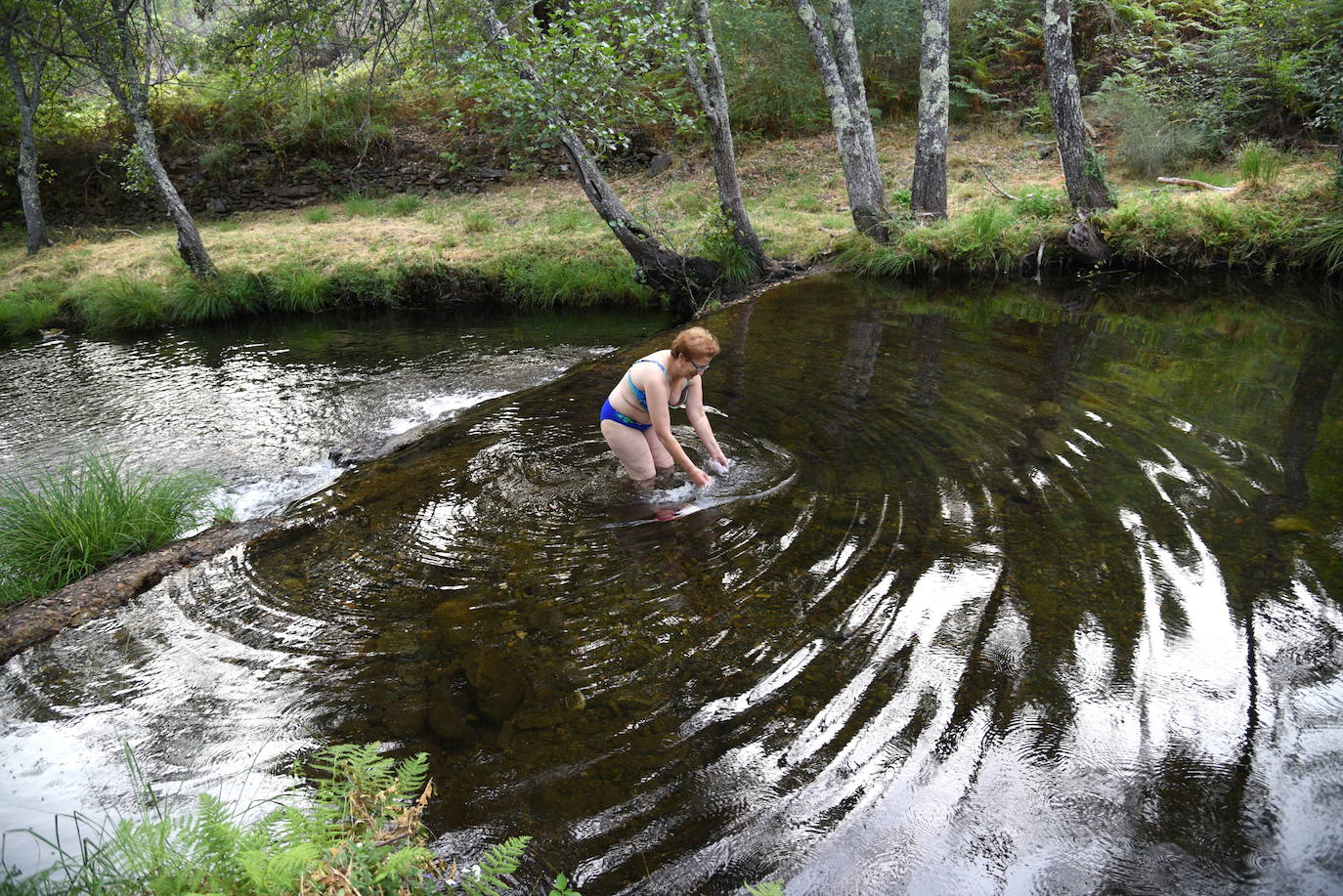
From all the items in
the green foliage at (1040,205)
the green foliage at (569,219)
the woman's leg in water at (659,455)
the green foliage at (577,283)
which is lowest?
the woman's leg in water at (659,455)

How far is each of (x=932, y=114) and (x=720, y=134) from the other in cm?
325

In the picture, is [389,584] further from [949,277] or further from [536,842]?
[949,277]

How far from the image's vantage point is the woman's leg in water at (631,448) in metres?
6.15

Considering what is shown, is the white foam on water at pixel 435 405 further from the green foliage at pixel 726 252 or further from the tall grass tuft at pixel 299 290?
the tall grass tuft at pixel 299 290

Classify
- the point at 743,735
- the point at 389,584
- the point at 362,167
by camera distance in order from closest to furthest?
the point at 743,735, the point at 389,584, the point at 362,167

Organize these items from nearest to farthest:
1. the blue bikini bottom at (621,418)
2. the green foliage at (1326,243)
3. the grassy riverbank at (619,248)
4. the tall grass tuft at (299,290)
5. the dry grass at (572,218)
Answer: the blue bikini bottom at (621,418)
the green foliage at (1326,243)
the grassy riverbank at (619,248)
the tall grass tuft at (299,290)
the dry grass at (572,218)

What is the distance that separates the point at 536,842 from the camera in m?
2.99

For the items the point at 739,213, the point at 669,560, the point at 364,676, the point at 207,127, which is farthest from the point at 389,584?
the point at 207,127

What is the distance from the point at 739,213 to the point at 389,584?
9561 millimetres

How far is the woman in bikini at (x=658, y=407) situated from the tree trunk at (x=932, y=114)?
833 cm

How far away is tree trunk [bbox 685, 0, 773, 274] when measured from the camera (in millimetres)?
11422

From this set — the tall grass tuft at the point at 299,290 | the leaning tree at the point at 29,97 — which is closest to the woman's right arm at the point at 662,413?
the tall grass tuft at the point at 299,290

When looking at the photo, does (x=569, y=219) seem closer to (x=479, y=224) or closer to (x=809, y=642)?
(x=479, y=224)

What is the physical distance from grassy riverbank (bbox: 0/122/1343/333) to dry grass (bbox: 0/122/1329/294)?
0.19ft
